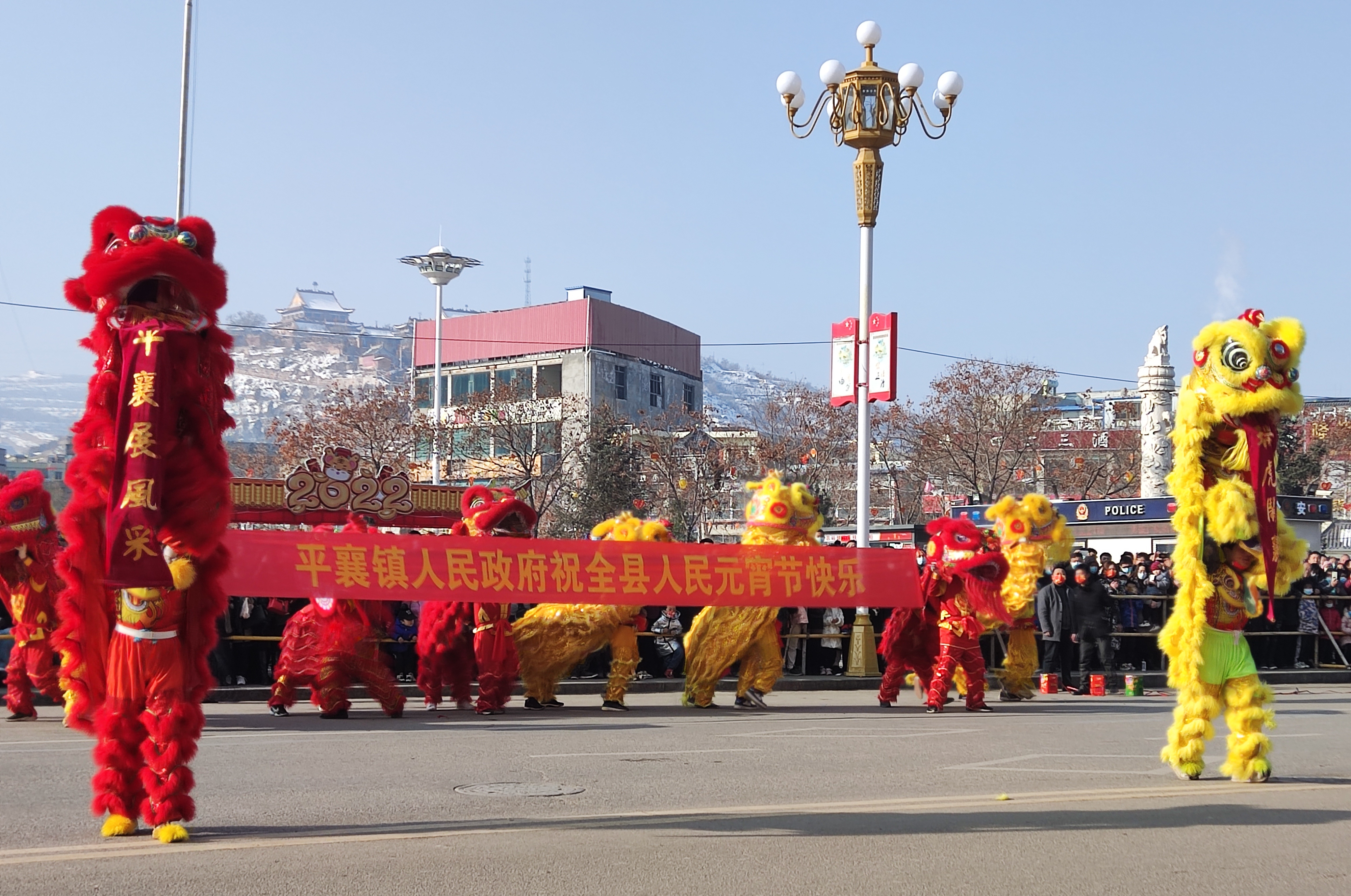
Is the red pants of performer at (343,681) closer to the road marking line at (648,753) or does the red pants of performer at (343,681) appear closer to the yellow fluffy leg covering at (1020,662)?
the road marking line at (648,753)

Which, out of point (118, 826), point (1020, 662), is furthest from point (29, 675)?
point (1020, 662)

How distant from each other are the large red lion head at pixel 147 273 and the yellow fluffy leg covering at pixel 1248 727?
6624 millimetres

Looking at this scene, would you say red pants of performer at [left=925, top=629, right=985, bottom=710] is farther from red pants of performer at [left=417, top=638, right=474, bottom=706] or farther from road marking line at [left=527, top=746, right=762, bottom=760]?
red pants of performer at [left=417, top=638, right=474, bottom=706]

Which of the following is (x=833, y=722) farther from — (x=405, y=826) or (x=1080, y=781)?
(x=405, y=826)

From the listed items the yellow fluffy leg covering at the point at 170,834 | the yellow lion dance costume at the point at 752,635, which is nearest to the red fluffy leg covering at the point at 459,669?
the yellow lion dance costume at the point at 752,635

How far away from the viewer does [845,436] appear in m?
44.0

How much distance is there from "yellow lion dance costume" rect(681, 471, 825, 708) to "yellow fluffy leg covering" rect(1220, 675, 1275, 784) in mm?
6371

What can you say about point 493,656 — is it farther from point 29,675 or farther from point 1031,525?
point 1031,525

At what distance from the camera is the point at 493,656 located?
1398cm

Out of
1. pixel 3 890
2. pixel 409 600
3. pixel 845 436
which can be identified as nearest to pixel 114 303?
pixel 3 890

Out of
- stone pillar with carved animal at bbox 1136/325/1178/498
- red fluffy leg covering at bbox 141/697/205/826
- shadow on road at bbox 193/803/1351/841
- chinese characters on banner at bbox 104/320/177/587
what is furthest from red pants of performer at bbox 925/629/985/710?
stone pillar with carved animal at bbox 1136/325/1178/498

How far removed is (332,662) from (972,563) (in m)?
6.61

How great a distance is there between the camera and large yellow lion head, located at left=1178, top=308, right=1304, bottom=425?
29.8ft

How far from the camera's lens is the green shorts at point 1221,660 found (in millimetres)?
9156
